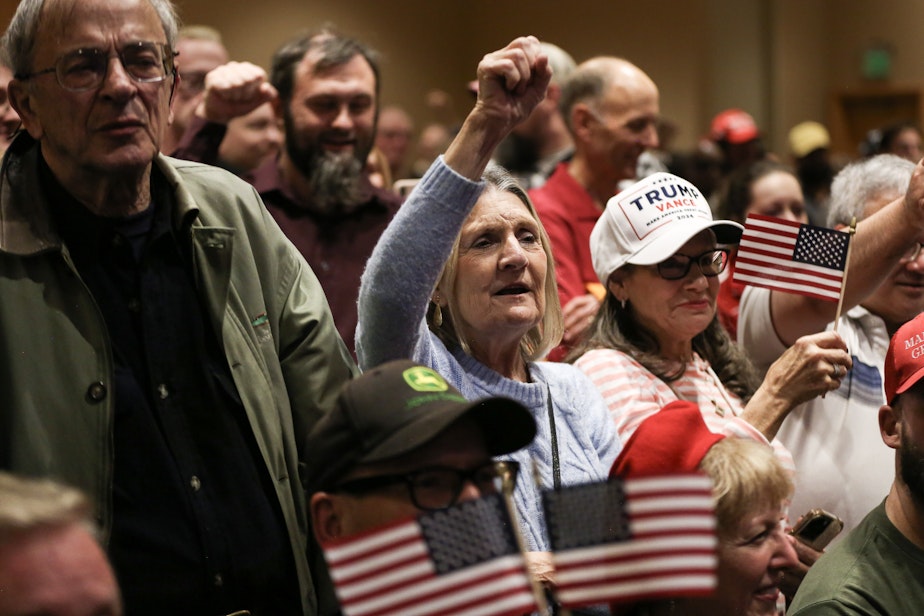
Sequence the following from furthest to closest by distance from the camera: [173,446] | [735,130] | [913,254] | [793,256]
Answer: [735,130], [913,254], [793,256], [173,446]

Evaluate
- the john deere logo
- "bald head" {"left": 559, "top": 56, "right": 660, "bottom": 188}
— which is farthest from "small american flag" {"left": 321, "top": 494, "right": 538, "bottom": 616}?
"bald head" {"left": 559, "top": 56, "right": 660, "bottom": 188}

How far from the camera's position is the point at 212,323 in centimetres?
207

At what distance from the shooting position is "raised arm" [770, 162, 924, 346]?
273 cm

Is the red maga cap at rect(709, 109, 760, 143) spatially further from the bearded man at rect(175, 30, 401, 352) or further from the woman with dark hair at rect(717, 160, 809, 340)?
the bearded man at rect(175, 30, 401, 352)

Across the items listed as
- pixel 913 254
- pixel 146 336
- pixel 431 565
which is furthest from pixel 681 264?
pixel 431 565

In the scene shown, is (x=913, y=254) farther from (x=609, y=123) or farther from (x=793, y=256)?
(x=609, y=123)

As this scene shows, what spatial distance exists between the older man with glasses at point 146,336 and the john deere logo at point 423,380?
1.32 feet

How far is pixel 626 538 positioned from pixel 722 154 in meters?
6.83

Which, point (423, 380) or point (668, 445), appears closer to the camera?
point (423, 380)

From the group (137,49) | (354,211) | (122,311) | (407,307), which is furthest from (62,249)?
(354,211)

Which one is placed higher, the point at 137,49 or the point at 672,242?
the point at 137,49

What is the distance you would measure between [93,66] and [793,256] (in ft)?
5.08

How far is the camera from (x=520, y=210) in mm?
2512

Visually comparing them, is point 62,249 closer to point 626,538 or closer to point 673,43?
point 626,538
